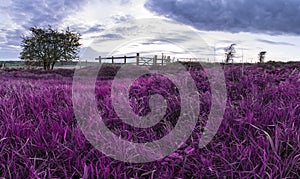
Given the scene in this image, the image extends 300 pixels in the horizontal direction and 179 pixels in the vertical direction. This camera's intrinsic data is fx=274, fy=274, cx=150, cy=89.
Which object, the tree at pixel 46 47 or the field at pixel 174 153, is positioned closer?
the field at pixel 174 153

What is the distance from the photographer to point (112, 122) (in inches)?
105

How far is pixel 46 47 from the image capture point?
117ft

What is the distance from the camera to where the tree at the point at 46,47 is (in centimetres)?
3516

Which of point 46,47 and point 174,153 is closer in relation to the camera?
point 174,153

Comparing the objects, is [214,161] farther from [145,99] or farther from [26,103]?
[26,103]

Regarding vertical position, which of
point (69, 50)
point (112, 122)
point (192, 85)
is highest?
point (69, 50)

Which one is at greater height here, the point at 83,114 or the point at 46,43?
the point at 46,43

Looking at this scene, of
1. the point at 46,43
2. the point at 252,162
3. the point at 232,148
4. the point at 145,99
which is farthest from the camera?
the point at 46,43

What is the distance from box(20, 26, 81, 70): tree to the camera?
115 ft

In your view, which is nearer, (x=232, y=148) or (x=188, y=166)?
(x=188, y=166)

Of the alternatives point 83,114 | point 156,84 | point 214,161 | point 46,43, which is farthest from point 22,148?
point 46,43

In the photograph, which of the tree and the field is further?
the tree

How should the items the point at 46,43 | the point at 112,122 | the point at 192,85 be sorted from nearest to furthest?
the point at 112,122 < the point at 192,85 < the point at 46,43

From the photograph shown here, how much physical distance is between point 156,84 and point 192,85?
508mm
